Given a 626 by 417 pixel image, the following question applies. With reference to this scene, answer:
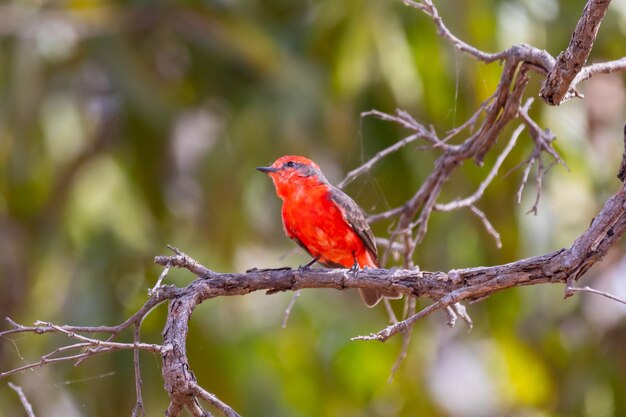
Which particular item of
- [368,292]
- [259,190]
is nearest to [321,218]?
[368,292]

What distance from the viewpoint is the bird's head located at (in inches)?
201

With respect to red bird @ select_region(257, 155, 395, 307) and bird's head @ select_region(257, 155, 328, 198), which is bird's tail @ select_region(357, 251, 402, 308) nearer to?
red bird @ select_region(257, 155, 395, 307)

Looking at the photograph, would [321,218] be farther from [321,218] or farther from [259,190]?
[259,190]

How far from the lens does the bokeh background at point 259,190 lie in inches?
389

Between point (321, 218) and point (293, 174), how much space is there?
12.3 inches

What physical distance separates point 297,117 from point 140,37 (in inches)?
89.0

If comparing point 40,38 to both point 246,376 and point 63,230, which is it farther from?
point 246,376

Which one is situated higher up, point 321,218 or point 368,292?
point 321,218

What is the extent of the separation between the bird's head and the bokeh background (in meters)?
3.84

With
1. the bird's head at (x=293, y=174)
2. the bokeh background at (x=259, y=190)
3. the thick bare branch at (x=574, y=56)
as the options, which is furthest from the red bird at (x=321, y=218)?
the bokeh background at (x=259, y=190)

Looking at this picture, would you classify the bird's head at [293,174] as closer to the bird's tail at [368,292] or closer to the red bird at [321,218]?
the red bird at [321,218]

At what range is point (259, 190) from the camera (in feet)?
37.7

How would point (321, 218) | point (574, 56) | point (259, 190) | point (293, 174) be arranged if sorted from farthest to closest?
point (259, 190) → point (293, 174) → point (321, 218) → point (574, 56)

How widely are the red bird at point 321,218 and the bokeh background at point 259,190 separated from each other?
3.88 metres
